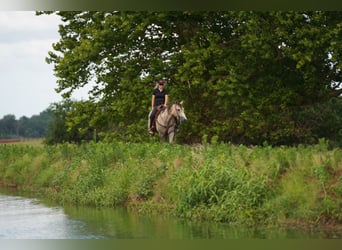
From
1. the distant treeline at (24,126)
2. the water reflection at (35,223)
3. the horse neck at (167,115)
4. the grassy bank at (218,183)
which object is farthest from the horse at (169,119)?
the distant treeline at (24,126)

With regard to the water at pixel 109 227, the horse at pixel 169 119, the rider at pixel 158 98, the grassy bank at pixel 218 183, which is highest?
the rider at pixel 158 98

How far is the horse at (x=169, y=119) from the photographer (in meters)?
17.0

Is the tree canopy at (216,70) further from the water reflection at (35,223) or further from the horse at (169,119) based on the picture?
the water reflection at (35,223)

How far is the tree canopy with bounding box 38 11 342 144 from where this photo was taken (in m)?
19.2

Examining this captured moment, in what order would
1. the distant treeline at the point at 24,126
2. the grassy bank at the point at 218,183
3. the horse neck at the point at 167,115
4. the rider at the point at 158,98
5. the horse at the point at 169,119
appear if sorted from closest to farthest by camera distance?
the grassy bank at the point at 218,183, the horse at the point at 169,119, the horse neck at the point at 167,115, the rider at the point at 158,98, the distant treeline at the point at 24,126

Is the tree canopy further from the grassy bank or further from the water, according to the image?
the water

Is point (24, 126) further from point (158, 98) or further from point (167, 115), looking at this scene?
point (167, 115)

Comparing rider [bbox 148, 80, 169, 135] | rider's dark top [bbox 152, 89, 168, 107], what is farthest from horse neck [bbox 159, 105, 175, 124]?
rider's dark top [bbox 152, 89, 168, 107]

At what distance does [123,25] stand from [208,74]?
8.82ft

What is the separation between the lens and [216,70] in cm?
2012

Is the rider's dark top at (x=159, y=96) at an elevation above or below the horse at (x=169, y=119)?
above

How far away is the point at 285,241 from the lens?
887 cm

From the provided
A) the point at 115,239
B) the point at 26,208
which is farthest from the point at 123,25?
the point at 115,239

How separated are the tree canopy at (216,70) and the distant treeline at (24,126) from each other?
30.6 meters
